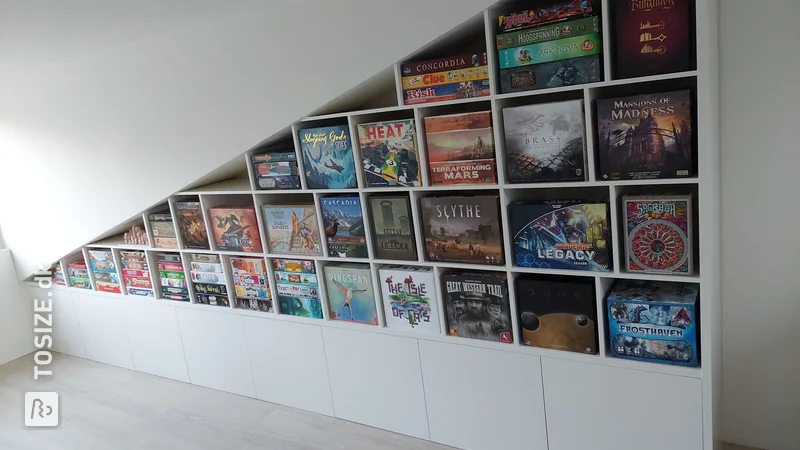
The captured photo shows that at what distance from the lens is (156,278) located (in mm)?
3328

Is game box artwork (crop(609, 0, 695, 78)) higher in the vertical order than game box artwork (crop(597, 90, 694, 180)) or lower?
higher

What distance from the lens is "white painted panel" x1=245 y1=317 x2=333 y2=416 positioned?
2.80 m

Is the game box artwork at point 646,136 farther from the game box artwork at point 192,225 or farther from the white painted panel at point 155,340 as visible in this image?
the white painted panel at point 155,340

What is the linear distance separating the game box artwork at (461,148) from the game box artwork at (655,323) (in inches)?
26.2

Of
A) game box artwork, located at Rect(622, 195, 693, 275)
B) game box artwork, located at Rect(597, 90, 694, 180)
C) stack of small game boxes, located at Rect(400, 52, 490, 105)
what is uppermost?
stack of small game boxes, located at Rect(400, 52, 490, 105)

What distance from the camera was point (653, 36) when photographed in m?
1.71

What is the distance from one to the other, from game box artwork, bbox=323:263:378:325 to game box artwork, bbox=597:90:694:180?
3.90 ft

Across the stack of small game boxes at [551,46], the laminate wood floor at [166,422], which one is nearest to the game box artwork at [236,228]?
the laminate wood floor at [166,422]

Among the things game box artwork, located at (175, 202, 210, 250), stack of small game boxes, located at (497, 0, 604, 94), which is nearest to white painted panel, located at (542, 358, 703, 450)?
stack of small game boxes, located at (497, 0, 604, 94)

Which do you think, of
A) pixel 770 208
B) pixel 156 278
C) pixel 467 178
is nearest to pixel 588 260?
pixel 467 178

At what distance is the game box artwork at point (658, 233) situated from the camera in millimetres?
1807

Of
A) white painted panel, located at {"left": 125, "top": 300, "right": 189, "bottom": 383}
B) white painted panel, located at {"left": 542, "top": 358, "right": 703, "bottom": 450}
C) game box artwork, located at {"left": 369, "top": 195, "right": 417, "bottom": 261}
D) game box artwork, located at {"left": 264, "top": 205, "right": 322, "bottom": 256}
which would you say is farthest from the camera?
white painted panel, located at {"left": 125, "top": 300, "right": 189, "bottom": 383}

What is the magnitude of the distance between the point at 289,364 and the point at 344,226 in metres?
0.89

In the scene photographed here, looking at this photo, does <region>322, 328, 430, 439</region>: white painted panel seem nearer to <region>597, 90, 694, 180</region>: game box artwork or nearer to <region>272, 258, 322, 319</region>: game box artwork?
Answer: <region>272, 258, 322, 319</region>: game box artwork
